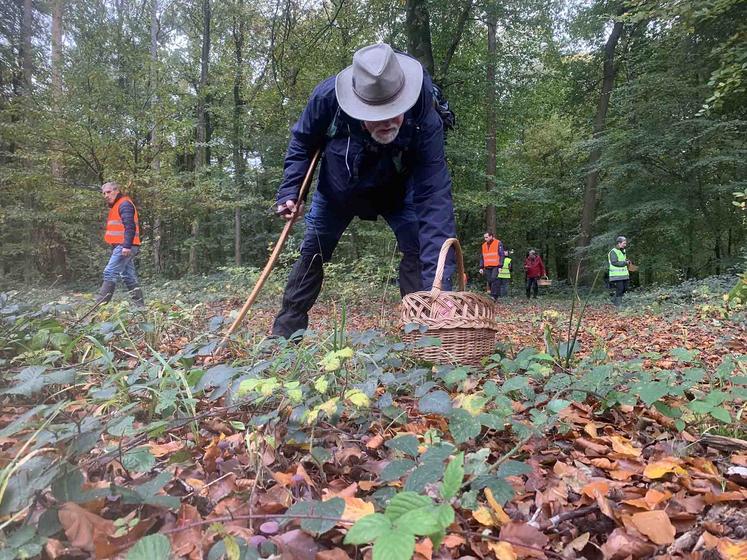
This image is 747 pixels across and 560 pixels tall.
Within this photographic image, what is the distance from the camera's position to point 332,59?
41.2 feet

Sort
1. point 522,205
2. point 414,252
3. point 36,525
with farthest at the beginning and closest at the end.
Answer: point 522,205
point 414,252
point 36,525

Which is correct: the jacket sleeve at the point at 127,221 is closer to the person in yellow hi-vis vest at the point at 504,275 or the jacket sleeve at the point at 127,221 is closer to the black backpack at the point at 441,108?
the black backpack at the point at 441,108

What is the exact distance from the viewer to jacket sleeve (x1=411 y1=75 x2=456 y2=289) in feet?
8.96

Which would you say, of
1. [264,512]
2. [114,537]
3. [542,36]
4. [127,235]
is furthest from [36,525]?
[542,36]

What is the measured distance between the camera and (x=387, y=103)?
261 centimetres

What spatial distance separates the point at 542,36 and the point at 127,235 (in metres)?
12.3

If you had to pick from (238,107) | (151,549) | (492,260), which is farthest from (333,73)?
(151,549)

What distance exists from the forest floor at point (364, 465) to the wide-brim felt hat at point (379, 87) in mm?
1236

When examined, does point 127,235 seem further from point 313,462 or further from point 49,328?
point 313,462

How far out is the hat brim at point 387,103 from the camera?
102 inches

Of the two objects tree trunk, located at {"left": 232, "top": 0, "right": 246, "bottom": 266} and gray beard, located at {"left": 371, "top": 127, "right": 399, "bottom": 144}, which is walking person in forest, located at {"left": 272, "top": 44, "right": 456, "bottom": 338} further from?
tree trunk, located at {"left": 232, "top": 0, "right": 246, "bottom": 266}

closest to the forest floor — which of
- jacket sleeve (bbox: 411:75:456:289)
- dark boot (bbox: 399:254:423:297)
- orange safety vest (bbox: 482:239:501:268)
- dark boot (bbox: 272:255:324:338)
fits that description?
jacket sleeve (bbox: 411:75:456:289)

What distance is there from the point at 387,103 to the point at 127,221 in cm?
540

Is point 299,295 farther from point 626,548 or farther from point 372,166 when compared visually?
point 626,548
